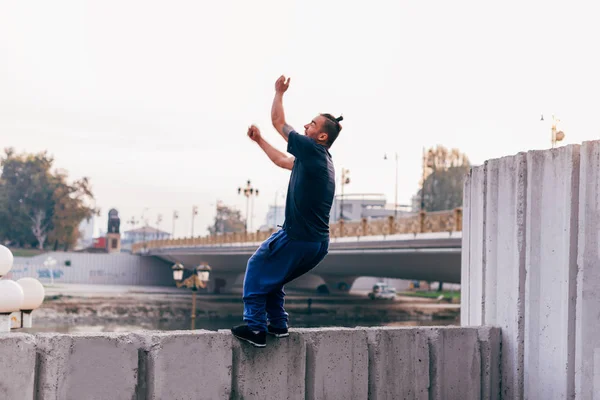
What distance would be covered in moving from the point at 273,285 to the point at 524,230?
220cm

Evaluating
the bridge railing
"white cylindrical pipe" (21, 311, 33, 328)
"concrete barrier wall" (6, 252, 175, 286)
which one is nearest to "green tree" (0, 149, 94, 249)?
"concrete barrier wall" (6, 252, 175, 286)

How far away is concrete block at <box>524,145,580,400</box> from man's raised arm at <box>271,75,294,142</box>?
213 centimetres

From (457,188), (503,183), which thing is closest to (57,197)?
(457,188)

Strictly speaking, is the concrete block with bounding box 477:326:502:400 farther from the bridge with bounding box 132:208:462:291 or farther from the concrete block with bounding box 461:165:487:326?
the bridge with bounding box 132:208:462:291

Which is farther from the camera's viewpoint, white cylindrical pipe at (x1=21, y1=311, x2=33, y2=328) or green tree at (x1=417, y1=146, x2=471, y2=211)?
green tree at (x1=417, y1=146, x2=471, y2=211)

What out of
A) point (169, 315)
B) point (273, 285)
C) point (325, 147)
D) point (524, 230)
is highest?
point (325, 147)

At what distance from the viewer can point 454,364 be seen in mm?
6355

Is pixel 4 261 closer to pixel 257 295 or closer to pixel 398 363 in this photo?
pixel 257 295

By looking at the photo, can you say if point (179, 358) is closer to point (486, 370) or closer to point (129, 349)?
point (129, 349)

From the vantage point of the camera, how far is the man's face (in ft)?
17.9

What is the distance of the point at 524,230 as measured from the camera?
21.7 feet

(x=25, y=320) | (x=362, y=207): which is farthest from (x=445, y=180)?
(x=25, y=320)

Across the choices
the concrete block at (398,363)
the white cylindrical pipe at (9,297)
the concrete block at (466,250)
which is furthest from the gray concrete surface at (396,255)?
the white cylindrical pipe at (9,297)

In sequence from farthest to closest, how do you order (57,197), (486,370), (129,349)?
(57,197), (486,370), (129,349)
